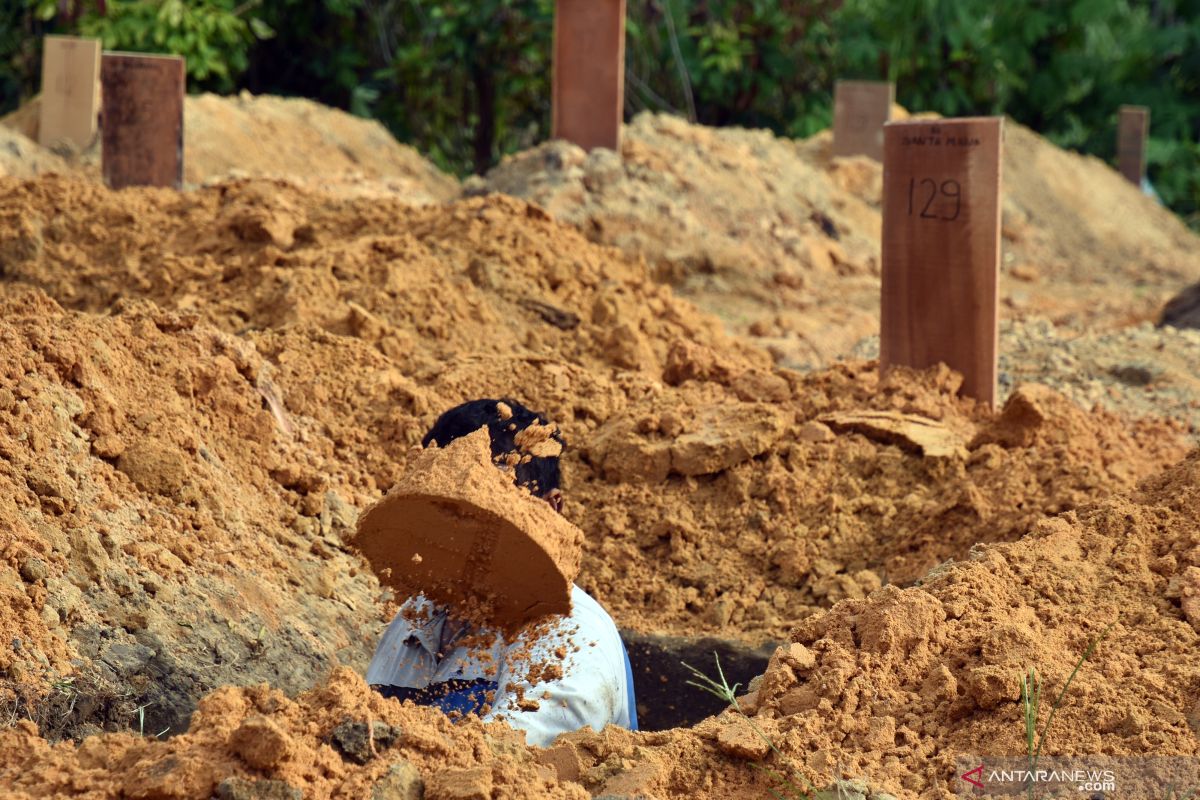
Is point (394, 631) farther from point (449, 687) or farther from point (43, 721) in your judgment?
point (43, 721)

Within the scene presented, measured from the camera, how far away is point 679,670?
4277 mm

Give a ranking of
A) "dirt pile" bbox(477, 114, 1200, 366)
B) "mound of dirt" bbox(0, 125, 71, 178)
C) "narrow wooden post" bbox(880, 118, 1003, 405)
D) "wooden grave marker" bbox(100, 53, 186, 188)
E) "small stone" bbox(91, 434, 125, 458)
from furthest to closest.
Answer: "mound of dirt" bbox(0, 125, 71, 178) < "dirt pile" bbox(477, 114, 1200, 366) < "wooden grave marker" bbox(100, 53, 186, 188) < "narrow wooden post" bbox(880, 118, 1003, 405) < "small stone" bbox(91, 434, 125, 458)

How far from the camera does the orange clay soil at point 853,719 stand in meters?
2.33

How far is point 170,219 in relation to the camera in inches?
288

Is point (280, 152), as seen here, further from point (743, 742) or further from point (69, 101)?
point (743, 742)

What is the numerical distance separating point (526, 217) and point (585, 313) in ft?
3.19

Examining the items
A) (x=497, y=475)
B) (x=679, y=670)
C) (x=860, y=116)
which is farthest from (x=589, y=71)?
(x=497, y=475)

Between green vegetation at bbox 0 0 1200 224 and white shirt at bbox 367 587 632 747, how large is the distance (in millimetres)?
10181

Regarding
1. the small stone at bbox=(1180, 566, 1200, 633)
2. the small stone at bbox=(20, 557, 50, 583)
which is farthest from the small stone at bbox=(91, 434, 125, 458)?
the small stone at bbox=(1180, 566, 1200, 633)

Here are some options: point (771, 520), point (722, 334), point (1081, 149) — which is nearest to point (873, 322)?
point (722, 334)

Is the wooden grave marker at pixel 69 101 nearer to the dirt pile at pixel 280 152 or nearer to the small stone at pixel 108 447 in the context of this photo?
the dirt pile at pixel 280 152

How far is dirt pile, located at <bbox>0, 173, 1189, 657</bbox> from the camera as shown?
4.62 m

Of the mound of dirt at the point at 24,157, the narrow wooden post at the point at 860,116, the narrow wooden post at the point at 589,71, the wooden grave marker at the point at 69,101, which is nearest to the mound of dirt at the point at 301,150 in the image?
the wooden grave marker at the point at 69,101

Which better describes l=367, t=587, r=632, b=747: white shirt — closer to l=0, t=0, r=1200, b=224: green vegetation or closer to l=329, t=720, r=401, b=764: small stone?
l=329, t=720, r=401, b=764: small stone
